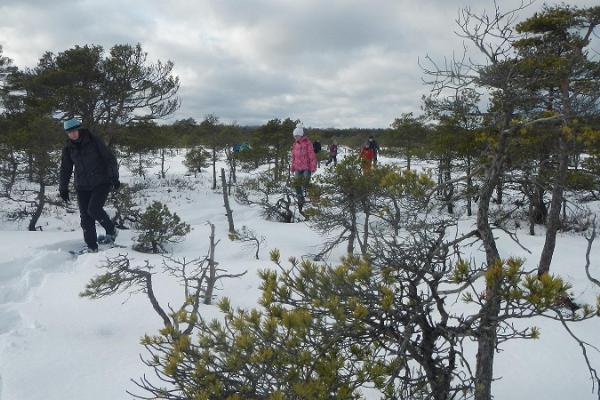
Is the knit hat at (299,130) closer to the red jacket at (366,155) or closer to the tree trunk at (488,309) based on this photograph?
the red jacket at (366,155)

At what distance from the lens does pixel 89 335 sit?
3869 millimetres

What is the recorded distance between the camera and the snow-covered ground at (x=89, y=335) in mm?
3072

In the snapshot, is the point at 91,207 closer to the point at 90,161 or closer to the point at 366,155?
the point at 90,161

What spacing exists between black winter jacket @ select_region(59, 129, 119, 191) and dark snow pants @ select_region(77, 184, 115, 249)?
0.14m

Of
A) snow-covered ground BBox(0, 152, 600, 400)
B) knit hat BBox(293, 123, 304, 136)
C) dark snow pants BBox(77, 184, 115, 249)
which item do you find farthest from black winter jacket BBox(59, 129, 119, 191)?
knit hat BBox(293, 123, 304, 136)

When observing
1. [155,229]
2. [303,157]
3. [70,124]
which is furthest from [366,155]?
[70,124]

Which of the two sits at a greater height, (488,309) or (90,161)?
(90,161)

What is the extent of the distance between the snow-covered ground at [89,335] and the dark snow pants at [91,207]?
436 millimetres

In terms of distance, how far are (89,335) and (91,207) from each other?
2.59 meters

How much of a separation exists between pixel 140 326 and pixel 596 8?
8.58 m

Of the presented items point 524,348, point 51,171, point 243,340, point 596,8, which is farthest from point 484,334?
point 51,171

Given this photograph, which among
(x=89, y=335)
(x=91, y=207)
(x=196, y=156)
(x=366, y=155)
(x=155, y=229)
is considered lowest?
(x=89, y=335)

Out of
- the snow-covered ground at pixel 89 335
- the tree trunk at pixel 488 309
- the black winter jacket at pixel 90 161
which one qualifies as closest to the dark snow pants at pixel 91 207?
the black winter jacket at pixel 90 161

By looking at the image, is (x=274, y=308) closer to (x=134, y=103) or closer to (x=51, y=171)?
(x=51, y=171)
